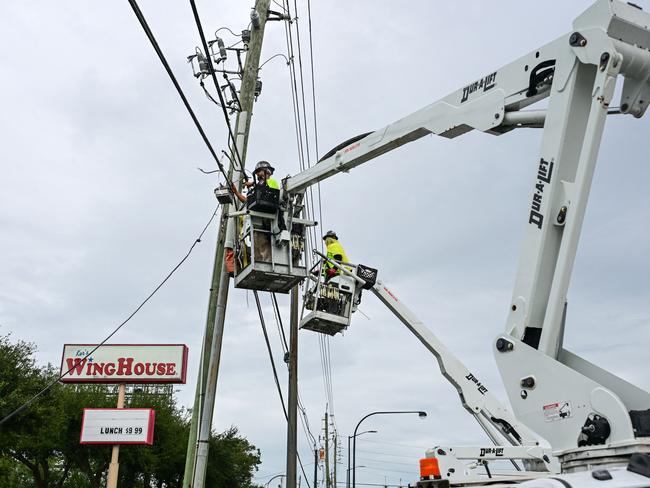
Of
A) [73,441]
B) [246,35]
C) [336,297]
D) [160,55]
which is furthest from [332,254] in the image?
[73,441]

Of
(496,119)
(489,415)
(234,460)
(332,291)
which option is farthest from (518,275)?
(234,460)

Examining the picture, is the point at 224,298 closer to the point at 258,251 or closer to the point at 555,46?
the point at 258,251

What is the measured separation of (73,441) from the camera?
31.2 meters

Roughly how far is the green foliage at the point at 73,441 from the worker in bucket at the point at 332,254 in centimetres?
2049

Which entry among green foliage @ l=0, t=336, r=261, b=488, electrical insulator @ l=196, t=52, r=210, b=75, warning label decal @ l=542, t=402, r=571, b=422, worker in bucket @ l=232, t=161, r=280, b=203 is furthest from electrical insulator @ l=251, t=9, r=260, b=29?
green foliage @ l=0, t=336, r=261, b=488

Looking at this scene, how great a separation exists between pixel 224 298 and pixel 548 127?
290 inches

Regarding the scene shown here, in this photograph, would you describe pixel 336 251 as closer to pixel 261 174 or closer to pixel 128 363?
pixel 261 174

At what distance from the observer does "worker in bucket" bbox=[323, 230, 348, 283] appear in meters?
12.3

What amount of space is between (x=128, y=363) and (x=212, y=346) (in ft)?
57.4

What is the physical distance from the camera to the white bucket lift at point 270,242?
33.3ft

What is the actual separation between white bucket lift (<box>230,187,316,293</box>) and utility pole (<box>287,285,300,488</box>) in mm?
4723

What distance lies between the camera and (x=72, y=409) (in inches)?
1240

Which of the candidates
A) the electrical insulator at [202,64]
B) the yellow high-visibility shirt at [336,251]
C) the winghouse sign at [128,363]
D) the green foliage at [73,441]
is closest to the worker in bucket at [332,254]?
the yellow high-visibility shirt at [336,251]

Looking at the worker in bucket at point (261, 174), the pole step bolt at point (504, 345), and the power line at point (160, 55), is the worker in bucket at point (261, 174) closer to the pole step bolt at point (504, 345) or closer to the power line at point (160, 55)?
the power line at point (160, 55)
